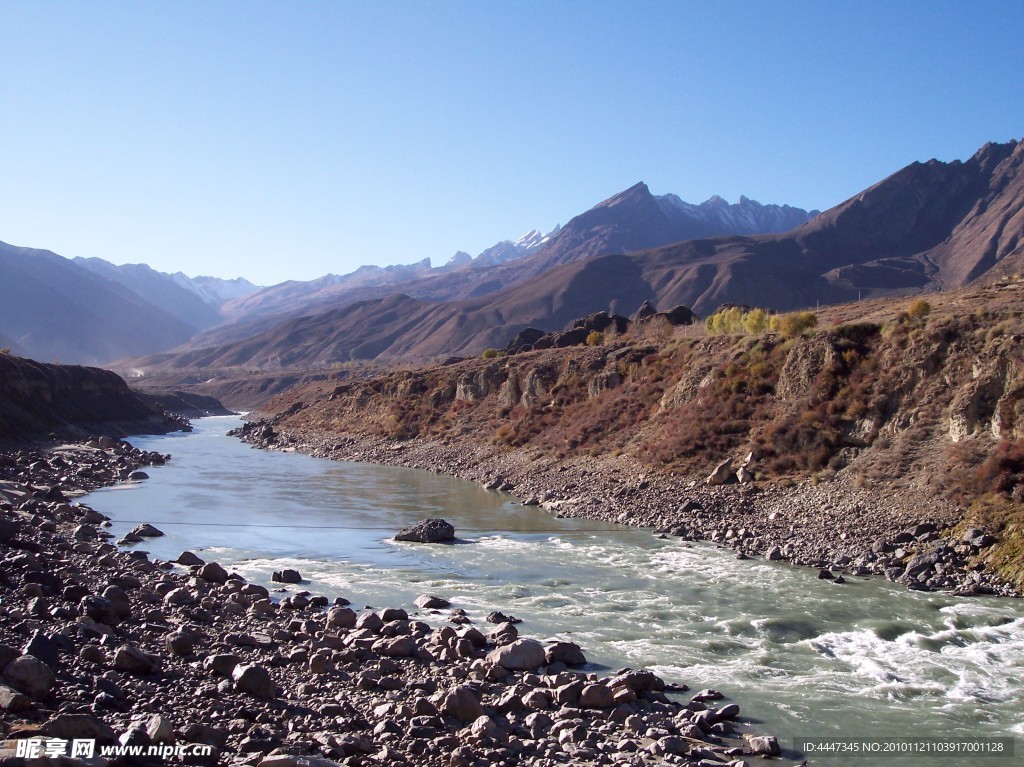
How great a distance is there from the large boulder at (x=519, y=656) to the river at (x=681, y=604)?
1181mm

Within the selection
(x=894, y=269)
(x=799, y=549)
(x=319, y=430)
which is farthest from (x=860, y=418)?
(x=894, y=269)

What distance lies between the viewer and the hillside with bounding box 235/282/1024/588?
20797 millimetres

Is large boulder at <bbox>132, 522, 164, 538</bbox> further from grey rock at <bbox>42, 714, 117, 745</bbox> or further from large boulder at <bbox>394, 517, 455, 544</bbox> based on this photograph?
grey rock at <bbox>42, 714, 117, 745</bbox>

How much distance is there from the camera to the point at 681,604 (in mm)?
16328

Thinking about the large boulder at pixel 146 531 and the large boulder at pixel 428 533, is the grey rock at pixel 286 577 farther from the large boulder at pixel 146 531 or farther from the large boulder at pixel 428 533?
the large boulder at pixel 146 531

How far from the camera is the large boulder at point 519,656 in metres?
11.8

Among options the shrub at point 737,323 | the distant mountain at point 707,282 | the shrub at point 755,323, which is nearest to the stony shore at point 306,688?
the shrub at point 755,323

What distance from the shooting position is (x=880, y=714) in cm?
1064

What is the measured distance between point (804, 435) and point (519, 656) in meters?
18.1

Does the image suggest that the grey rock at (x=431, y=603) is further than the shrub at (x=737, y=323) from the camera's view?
No

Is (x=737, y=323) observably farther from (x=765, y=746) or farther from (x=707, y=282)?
(x=707, y=282)

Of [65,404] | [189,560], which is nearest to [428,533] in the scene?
[189,560]

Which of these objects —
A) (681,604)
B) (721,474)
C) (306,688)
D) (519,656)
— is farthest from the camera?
(721,474)

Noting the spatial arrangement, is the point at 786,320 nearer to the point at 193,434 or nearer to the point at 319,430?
the point at 319,430
